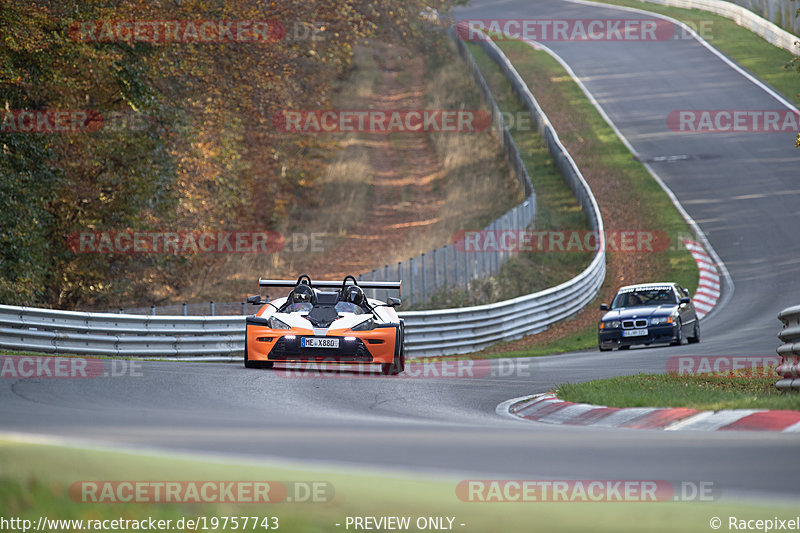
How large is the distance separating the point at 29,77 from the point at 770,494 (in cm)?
1974

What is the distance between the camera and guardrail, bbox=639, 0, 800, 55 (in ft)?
166

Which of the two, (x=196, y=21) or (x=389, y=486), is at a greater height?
(x=196, y=21)

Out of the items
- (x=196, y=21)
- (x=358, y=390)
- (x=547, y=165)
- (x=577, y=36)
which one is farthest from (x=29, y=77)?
(x=577, y=36)

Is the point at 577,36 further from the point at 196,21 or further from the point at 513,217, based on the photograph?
the point at 196,21

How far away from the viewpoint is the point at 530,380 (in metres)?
15.1

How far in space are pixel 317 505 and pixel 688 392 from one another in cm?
858

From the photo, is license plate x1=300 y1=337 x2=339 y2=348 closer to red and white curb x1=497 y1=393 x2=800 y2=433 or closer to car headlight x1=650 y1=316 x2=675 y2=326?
red and white curb x1=497 y1=393 x2=800 y2=433

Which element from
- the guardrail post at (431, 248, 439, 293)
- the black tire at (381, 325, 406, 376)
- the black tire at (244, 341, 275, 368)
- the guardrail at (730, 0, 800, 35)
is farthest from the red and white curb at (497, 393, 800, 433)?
the guardrail at (730, 0, 800, 35)

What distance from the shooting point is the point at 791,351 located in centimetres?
1073

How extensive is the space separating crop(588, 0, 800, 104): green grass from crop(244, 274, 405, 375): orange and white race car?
36.2 metres

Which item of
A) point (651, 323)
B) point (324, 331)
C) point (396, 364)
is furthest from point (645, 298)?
point (324, 331)

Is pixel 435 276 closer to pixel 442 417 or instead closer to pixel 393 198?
pixel 442 417

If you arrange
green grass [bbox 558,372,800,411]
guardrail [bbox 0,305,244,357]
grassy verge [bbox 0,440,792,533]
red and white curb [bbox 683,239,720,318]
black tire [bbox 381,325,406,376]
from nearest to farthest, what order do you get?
grassy verge [bbox 0,440,792,533], green grass [bbox 558,372,800,411], black tire [bbox 381,325,406,376], guardrail [bbox 0,305,244,357], red and white curb [bbox 683,239,720,318]

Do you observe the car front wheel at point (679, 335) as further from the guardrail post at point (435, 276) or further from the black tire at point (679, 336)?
the guardrail post at point (435, 276)
